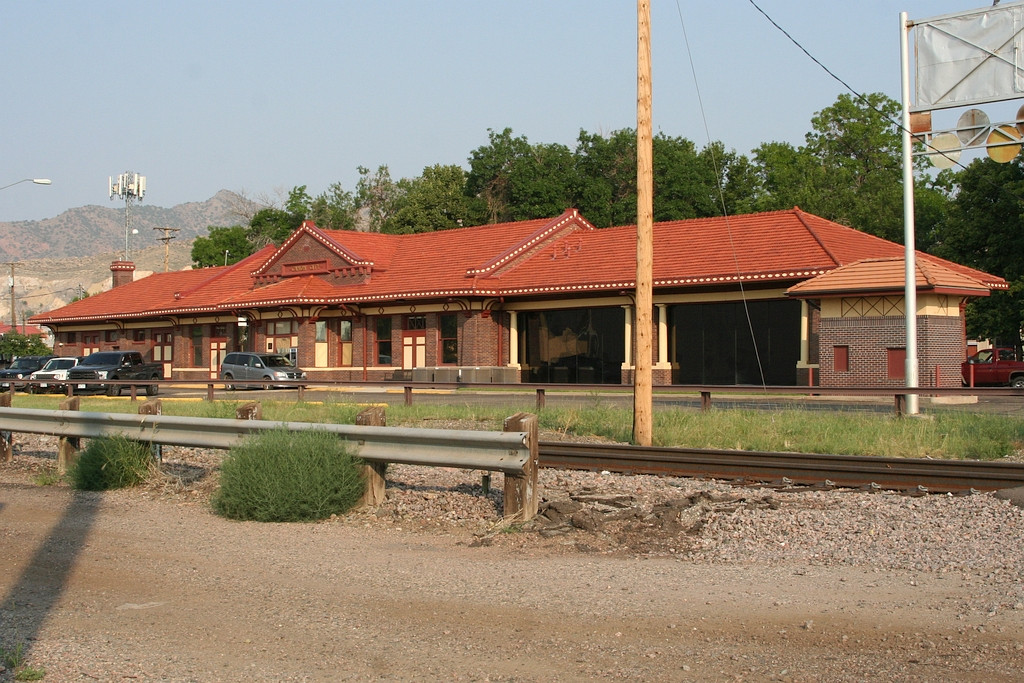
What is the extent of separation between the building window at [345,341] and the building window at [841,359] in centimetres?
2160

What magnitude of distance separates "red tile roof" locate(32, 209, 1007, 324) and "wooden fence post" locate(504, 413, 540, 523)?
79.2 feet

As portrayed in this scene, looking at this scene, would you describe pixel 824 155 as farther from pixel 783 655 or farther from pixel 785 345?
pixel 783 655

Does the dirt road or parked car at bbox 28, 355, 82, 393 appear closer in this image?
the dirt road

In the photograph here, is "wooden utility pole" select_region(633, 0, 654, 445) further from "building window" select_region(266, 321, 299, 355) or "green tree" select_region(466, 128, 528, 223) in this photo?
"green tree" select_region(466, 128, 528, 223)

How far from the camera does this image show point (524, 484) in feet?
31.0

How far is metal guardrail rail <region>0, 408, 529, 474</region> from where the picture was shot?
9445 millimetres

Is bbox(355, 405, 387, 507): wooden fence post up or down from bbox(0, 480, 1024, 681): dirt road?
up

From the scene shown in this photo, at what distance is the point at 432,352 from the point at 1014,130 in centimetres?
2515

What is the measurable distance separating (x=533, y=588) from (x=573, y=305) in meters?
32.4

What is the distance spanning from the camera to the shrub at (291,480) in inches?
395

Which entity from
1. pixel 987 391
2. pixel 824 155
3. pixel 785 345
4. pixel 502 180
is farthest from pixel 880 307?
pixel 824 155

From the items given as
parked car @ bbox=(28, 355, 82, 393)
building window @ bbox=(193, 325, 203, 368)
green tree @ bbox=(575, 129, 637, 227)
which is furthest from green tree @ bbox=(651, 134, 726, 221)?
parked car @ bbox=(28, 355, 82, 393)

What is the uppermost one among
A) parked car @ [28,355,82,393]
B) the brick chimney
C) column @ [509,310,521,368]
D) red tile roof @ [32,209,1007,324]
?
the brick chimney

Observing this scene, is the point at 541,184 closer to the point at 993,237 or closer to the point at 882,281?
the point at 993,237
